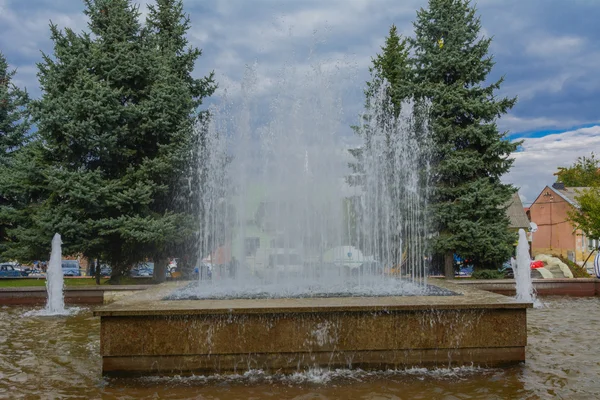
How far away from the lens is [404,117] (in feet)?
61.2

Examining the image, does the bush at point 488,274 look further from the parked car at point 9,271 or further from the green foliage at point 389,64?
the parked car at point 9,271

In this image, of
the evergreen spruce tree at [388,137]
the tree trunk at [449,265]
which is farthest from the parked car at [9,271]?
the tree trunk at [449,265]

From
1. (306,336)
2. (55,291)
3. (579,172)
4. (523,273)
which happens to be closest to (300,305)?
(306,336)

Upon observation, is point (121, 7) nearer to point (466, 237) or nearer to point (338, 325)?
point (466, 237)

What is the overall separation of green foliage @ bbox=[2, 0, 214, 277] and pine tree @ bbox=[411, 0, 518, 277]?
811 cm

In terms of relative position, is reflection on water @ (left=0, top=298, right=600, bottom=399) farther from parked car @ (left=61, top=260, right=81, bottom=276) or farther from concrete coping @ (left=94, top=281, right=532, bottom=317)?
parked car @ (left=61, top=260, right=81, bottom=276)

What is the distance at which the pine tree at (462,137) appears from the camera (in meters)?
17.2

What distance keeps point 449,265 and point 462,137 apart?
4.29 meters

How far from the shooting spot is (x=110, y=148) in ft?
52.1

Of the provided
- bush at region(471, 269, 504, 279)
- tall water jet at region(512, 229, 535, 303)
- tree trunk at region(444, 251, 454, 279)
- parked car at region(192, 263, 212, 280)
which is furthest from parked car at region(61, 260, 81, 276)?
tall water jet at region(512, 229, 535, 303)

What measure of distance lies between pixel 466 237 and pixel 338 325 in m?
12.3

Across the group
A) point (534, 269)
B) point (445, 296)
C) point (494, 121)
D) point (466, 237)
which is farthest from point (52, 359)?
point (534, 269)

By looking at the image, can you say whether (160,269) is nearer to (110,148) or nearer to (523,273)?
(110,148)

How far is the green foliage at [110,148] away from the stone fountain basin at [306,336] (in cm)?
972
